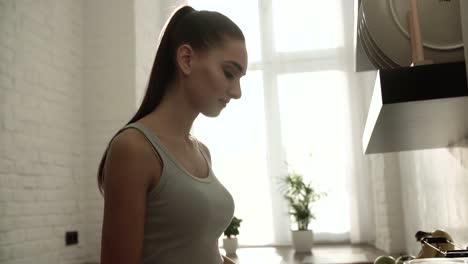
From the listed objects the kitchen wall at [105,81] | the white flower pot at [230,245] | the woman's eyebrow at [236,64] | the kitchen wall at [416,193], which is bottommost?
the white flower pot at [230,245]

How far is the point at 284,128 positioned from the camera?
13.9 feet

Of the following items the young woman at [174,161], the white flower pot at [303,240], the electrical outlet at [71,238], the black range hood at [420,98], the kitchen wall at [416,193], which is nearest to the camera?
the black range hood at [420,98]

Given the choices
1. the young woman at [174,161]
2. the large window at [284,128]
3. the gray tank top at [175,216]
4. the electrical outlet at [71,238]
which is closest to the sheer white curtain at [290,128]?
the large window at [284,128]

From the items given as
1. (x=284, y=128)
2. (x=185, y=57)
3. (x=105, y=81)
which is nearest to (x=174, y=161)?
(x=185, y=57)

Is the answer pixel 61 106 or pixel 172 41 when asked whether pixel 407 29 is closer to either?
pixel 172 41

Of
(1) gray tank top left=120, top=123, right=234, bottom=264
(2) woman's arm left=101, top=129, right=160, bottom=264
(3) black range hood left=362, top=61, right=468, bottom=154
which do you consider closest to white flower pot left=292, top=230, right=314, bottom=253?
(3) black range hood left=362, top=61, right=468, bottom=154

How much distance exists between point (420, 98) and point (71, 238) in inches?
125

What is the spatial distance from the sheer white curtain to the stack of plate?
10.4 feet

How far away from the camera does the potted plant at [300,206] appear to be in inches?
140

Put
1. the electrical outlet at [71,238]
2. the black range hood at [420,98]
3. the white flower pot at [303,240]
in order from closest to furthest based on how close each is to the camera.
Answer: the black range hood at [420,98], the electrical outlet at [71,238], the white flower pot at [303,240]

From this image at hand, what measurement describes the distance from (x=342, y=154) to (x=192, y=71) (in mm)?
3379

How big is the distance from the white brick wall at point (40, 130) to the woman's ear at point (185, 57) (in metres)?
2.11

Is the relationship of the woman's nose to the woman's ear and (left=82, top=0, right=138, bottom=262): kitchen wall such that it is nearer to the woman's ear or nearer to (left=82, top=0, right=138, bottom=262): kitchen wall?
the woman's ear

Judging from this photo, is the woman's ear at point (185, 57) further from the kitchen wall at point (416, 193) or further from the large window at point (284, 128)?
the large window at point (284, 128)
